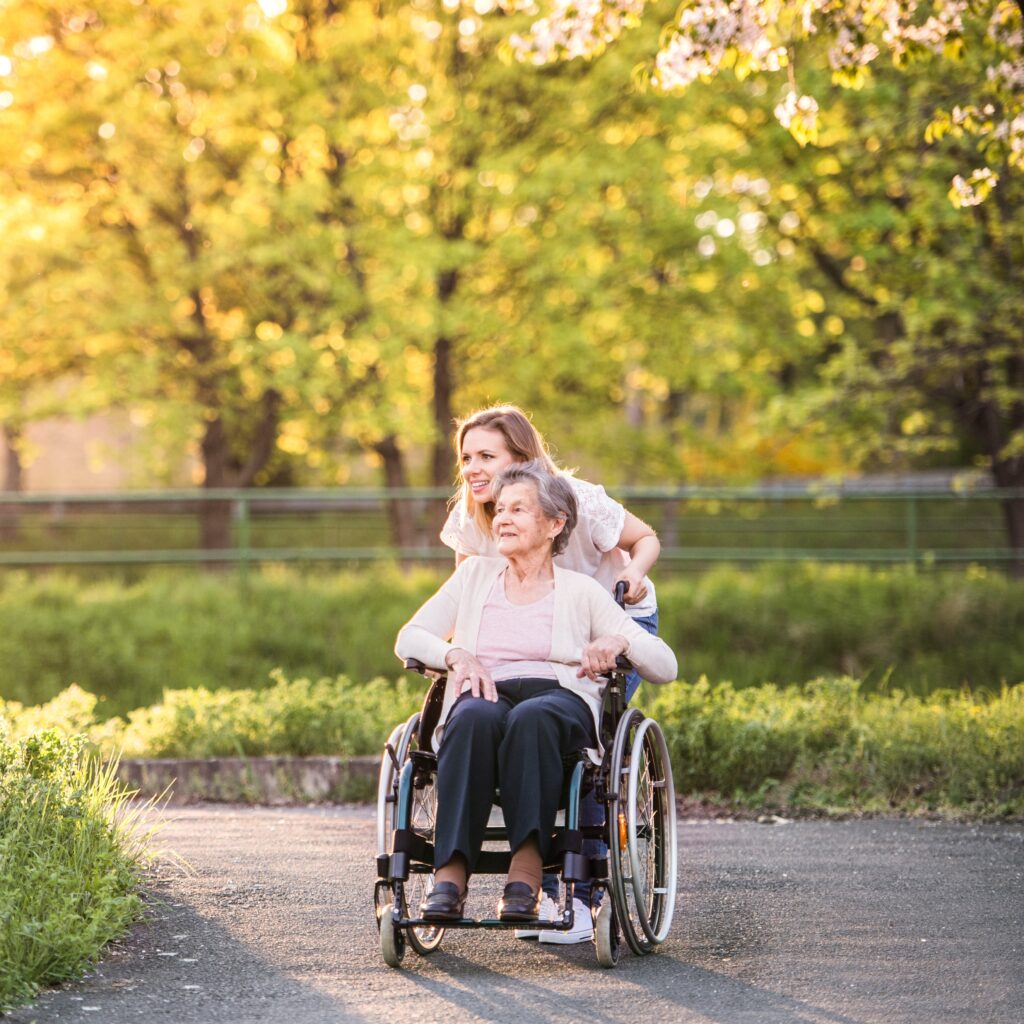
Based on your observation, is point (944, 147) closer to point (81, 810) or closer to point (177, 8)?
point (177, 8)

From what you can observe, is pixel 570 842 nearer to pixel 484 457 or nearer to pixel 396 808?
pixel 396 808

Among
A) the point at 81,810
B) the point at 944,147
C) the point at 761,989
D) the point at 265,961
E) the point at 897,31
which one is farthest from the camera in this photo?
the point at 944,147

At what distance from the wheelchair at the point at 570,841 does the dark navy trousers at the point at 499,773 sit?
3.0 inches

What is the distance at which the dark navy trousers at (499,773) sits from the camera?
4.22m

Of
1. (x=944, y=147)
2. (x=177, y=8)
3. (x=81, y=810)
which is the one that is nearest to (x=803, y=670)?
(x=944, y=147)

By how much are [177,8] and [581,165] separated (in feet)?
16.3

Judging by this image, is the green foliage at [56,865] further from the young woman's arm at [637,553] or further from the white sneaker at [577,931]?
the young woman's arm at [637,553]

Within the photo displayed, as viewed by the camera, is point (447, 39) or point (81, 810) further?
point (447, 39)

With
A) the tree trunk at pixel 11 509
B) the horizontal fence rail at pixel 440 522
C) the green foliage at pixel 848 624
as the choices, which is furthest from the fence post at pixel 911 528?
the tree trunk at pixel 11 509

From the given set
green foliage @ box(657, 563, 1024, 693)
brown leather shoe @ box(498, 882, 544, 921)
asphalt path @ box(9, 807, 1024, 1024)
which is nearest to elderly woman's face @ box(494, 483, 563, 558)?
brown leather shoe @ box(498, 882, 544, 921)

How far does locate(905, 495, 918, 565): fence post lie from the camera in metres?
13.9

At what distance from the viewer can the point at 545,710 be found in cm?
429

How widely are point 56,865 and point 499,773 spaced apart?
132 cm

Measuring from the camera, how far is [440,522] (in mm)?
15219
